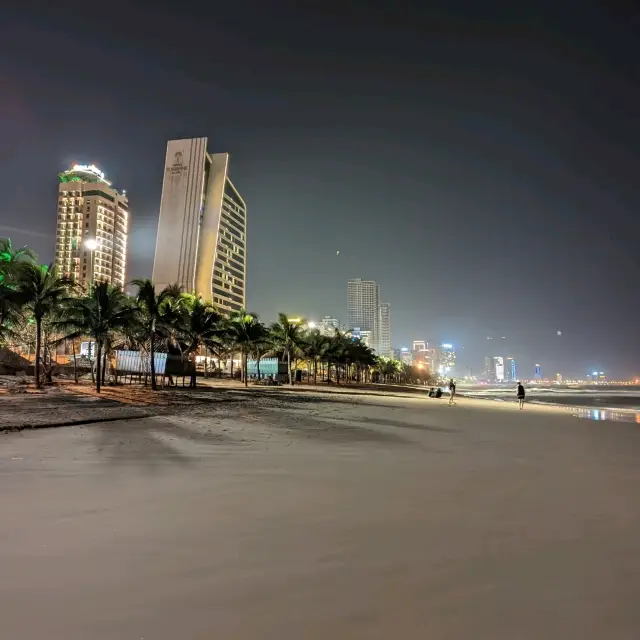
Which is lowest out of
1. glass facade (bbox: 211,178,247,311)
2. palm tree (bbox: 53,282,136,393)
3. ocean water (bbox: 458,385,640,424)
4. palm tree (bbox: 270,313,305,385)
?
ocean water (bbox: 458,385,640,424)

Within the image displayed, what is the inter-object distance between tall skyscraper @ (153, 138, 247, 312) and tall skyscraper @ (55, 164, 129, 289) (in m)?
18.7

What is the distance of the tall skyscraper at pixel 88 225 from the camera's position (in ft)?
557

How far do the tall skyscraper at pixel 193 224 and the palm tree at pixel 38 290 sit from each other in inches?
5341

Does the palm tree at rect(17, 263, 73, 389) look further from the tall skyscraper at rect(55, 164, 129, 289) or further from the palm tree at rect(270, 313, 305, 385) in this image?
the tall skyscraper at rect(55, 164, 129, 289)

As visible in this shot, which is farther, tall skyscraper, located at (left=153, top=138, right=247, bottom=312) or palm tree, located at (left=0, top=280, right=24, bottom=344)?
tall skyscraper, located at (left=153, top=138, right=247, bottom=312)

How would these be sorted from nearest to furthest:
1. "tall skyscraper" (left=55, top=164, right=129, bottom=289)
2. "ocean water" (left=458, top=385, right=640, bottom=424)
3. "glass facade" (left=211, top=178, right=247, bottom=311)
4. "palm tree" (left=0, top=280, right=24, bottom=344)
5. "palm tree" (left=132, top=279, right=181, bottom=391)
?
1. "ocean water" (left=458, top=385, right=640, bottom=424)
2. "palm tree" (left=0, top=280, right=24, bottom=344)
3. "palm tree" (left=132, top=279, right=181, bottom=391)
4. "tall skyscraper" (left=55, top=164, right=129, bottom=289)
5. "glass facade" (left=211, top=178, right=247, bottom=311)

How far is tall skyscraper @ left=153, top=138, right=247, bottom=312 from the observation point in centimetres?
17050

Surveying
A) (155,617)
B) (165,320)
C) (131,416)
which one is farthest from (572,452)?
(165,320)

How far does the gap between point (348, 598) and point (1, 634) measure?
2447 mm

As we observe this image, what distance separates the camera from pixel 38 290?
30094mm

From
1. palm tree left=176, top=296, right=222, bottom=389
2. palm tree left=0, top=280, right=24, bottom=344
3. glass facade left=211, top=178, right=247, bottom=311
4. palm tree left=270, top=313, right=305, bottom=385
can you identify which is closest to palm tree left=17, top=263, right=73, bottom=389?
palm tree left=0, top=280, right=24, bottom=344

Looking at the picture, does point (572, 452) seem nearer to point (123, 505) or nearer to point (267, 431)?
point (267, 431)

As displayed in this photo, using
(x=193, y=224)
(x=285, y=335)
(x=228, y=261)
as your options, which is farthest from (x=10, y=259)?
(x=228, y=261)

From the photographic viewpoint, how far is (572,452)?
12.1m
